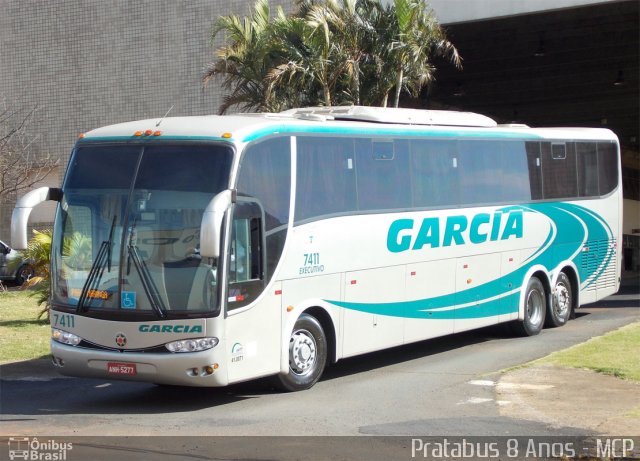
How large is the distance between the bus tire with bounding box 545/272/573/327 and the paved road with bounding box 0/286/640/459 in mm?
2588

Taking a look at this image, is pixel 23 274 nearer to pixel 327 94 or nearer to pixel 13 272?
pixel 13 272

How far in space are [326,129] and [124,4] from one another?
56.6 ft

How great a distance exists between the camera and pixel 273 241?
37.8 ft

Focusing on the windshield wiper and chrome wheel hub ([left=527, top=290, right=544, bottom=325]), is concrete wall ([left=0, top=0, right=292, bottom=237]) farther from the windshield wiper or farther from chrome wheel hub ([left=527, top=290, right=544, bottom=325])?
the windshield wiper

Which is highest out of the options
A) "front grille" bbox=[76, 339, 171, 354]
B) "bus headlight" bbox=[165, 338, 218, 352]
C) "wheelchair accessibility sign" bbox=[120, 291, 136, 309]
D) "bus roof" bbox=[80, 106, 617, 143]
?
"bus roof" bbox=[80, 106, 617, 143]

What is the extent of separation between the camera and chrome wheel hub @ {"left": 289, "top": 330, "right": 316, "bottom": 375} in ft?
39.1

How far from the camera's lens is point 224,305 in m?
10.7

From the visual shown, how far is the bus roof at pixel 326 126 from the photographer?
11.4m

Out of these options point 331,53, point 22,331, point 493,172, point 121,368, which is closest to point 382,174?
point 493,172

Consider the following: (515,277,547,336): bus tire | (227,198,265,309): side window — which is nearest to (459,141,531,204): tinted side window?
(515,277,547,336): bus tire

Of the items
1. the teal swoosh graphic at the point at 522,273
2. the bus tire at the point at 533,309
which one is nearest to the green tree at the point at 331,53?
the teal swoosh graphic at the point at 522,273

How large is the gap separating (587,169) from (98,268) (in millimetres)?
11019

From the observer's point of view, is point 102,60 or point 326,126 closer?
point 326,126

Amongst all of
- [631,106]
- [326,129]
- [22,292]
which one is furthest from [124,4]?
[631,106]
